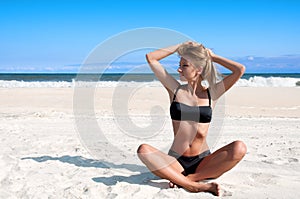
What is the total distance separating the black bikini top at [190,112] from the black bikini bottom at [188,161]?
0.44 meters

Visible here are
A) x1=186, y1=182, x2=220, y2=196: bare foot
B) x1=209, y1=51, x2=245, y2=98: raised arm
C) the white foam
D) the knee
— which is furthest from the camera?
the white foam

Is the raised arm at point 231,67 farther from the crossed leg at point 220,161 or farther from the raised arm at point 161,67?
the crossed leg at point 220,161

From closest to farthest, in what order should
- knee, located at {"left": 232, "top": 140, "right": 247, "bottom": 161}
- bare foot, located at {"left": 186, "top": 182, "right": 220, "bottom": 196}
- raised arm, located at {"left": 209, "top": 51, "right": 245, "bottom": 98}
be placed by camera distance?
bare foot, located at {"left": 186, "top": 182, "right": 220, "bottom": 196}, knee, located at {"left": 232, "top": 140, "right": 247, "bottom": 161}, raised arm, located at {"left": 209, "top": 51, "right": 245, "bottom": 98}

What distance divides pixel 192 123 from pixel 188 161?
452mm

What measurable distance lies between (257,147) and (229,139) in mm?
969

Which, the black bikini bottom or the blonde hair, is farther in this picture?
the black bikini bottom

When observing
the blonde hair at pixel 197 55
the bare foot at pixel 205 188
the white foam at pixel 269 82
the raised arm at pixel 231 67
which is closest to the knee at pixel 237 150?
the bare foot at pixel 205 188

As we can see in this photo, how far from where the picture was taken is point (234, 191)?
13.4 feet

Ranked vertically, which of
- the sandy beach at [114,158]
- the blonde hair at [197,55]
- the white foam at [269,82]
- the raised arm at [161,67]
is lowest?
the white foam at [269,82]

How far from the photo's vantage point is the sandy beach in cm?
402

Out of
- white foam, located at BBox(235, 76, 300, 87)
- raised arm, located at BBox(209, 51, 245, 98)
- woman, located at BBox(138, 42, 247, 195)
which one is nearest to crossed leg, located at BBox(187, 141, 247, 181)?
woman, located at BBox(138, 42, 247, 195)

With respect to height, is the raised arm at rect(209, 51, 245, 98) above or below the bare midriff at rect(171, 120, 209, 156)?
above

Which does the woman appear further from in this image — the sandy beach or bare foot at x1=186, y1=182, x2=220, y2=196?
the sandy beach

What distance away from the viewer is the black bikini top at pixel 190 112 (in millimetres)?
4160
